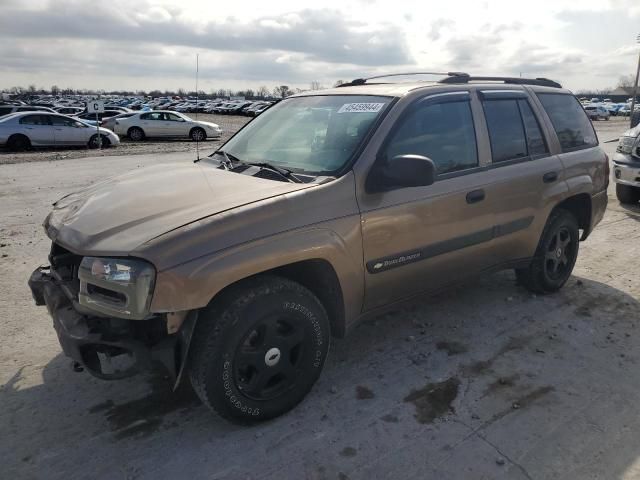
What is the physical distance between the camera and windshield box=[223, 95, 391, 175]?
331 centimetres

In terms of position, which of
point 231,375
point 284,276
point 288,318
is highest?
point 284,276

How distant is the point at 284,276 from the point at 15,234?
5.00 metres

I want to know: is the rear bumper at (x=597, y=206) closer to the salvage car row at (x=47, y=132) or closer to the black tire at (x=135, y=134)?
the salvage car row at (x=47, y=132)

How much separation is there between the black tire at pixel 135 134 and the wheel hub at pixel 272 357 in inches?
881

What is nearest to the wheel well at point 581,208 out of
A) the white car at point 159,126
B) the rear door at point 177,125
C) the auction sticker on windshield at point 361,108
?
the auction sticker on windshield at point 361,108

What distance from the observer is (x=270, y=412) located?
9.66 ft

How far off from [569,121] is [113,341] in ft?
14.1

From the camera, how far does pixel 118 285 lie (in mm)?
2455

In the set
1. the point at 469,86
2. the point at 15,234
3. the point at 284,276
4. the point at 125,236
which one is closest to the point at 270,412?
the point at 284,276

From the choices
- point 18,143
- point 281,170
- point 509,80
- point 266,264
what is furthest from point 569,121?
point 18,143

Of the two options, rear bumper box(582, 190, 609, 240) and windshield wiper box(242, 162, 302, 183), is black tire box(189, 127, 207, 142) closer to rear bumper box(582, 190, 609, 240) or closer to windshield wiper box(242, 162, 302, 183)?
rear bumper box(582, 190, 609, 240)

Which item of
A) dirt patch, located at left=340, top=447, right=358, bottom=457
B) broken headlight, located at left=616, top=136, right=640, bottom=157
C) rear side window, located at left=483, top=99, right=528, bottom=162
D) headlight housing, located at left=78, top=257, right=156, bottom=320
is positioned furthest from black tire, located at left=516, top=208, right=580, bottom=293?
broken headlight, located at left=616, top=136, right=640, bottom=157

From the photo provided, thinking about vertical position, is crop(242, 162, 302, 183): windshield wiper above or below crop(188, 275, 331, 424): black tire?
above

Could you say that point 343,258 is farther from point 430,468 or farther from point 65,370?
point 65,370
